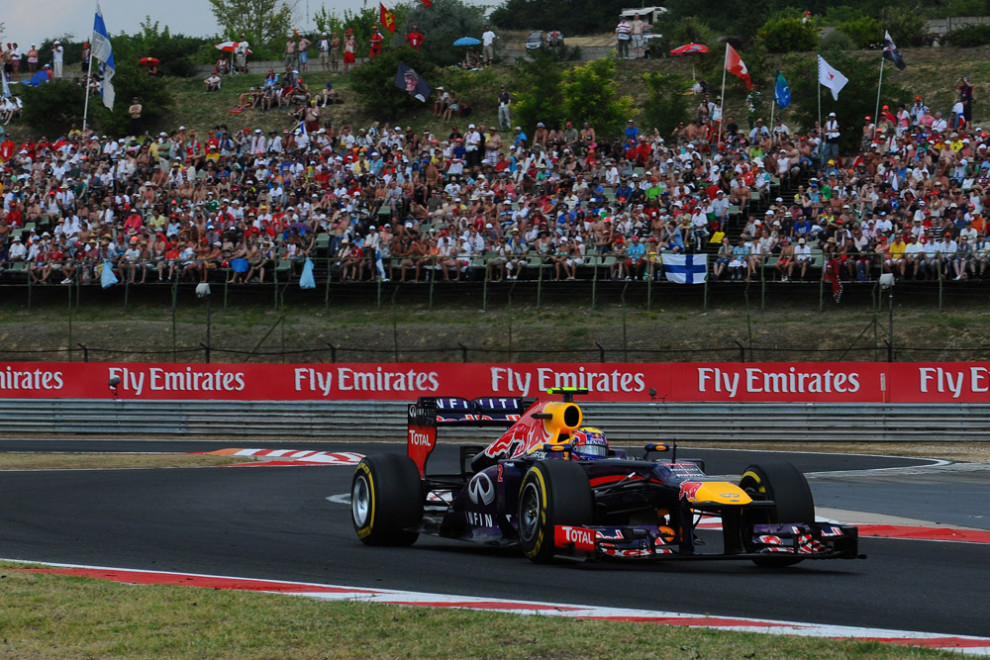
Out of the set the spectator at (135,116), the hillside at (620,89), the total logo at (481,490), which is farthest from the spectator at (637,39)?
the total logo at (481,490)

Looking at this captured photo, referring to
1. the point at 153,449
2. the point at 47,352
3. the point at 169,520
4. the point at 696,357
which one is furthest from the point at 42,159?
the point at 169,520

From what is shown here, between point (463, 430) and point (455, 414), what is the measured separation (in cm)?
1488

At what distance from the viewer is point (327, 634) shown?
714 cm

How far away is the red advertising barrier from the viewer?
77.5 feet

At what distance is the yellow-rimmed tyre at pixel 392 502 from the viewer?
37.7 feet

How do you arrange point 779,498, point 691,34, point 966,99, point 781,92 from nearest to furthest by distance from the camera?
1. point 779,498
2. point 966,99
3. point 781,92
4. point 691,34

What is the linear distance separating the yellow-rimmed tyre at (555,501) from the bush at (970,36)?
4014cm

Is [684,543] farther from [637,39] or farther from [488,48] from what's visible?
[637,39]

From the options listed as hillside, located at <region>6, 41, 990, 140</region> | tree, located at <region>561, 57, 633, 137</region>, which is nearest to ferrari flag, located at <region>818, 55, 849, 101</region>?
hillside, located at <region>6, 41, 990, 140</region>

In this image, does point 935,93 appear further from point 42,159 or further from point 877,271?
point 42,159

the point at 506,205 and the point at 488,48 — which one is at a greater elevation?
the point at 488,48

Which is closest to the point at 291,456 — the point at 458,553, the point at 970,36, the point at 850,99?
the point at 458,553

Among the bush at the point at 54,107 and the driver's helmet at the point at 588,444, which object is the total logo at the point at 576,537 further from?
the bush at the point at 54,107

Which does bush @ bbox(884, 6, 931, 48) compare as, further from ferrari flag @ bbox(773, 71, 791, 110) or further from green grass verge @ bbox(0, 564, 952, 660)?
green grass verge @ bbox(0, 564, 952, 660)
